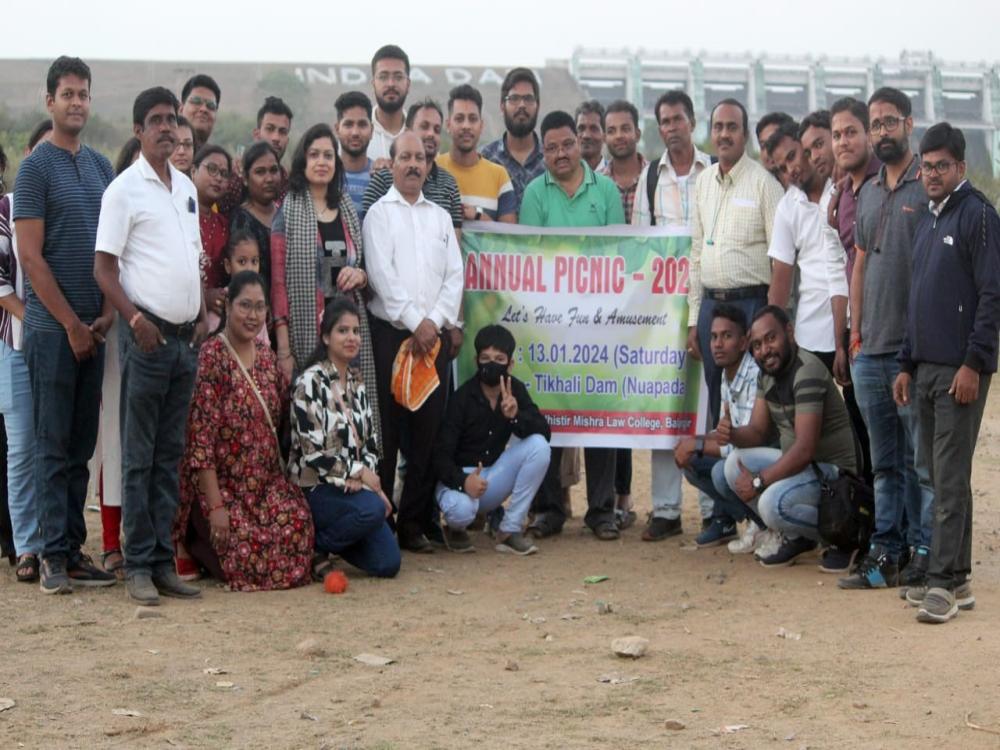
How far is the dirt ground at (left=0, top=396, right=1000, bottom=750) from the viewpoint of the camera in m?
5.00

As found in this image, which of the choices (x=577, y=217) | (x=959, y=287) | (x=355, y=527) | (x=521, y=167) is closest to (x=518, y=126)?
(x=521, y=167)

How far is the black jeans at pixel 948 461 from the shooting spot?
6.51 m

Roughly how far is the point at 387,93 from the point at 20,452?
132 inches

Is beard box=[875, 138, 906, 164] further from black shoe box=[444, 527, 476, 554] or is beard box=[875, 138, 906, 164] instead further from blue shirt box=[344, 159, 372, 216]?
black shoe box=[444, 527, 476, 554]

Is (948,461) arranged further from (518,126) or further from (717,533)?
(518,126)

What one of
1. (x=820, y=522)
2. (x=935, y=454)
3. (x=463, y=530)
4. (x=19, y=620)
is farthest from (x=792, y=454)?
(x=19, y=620)

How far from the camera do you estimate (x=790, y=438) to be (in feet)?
25.8

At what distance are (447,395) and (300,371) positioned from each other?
1098 millimetres

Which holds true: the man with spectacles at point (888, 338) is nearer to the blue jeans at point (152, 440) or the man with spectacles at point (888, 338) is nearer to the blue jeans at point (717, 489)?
the blue jeans at point (717, 489)

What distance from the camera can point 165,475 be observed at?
23.3 feet

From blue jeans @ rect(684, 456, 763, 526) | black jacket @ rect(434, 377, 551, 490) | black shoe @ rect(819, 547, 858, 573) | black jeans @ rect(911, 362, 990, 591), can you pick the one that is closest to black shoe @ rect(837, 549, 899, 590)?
black shoe @ rect(819, 547, 858, 573)

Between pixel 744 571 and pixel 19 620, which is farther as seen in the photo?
pixel 744 571

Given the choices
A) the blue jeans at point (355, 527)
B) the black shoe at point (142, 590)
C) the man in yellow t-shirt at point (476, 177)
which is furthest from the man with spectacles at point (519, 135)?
the black shoe at point (142, 590)

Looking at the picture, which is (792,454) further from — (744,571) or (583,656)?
(583,656)
